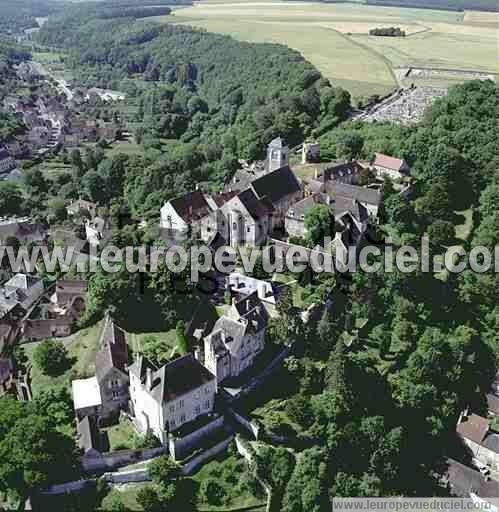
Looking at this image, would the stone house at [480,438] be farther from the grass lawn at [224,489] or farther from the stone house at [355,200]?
the stone house at [355,200]

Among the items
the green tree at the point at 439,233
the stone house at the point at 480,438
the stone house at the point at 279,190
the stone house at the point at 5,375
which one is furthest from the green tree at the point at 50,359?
the green tree at the point at 439,233

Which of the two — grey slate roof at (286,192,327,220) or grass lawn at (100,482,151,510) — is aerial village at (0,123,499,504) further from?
grass lawn at (100,482,151,510)

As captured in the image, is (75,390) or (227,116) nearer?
(75,390)

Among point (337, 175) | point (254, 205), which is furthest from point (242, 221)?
point (337, 175)

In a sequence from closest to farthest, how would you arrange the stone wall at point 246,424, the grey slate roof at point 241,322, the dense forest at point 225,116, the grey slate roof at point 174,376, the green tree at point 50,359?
1. the grey slate roof at point 174,376
2. the stone wall at point 246,424
3. the grey slate roof at point 241,322
4. the green tree at point 50,359
5. the dense forest at point 225,116

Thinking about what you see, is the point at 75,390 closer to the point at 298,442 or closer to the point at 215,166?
the point at 298,442

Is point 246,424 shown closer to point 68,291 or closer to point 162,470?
point 162,470

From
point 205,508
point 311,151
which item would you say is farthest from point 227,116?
point 205,508
